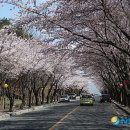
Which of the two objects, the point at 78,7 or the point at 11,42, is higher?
the point at 11,42

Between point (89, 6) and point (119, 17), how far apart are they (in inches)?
144

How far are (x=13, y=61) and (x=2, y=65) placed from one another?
1.22 metres

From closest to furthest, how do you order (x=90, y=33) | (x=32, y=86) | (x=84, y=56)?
1. (x=90, y=33)
2. (x=84, y=56)
3. (x=32, y=86)

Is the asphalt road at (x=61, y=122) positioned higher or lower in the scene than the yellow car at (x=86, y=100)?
lower

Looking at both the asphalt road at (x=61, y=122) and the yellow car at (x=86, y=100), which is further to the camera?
the yellow car at (x=86, y=100)

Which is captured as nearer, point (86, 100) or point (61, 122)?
point (61, 122)

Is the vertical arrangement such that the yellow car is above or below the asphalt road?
above

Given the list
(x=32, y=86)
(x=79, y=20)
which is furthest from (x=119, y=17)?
(x=32, y=86)

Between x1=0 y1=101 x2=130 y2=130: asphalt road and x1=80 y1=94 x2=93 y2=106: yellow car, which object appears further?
x1=80 y1=94 x2=93 y2=106: yellow car

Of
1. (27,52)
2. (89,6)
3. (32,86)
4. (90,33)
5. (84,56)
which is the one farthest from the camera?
(32,86)

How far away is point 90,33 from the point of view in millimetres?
26828

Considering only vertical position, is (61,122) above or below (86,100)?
below

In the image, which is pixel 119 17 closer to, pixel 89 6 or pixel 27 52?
pixel 89 6

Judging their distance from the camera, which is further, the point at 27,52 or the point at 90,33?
the point at 27,52
